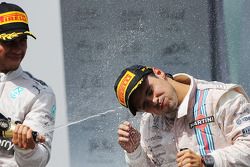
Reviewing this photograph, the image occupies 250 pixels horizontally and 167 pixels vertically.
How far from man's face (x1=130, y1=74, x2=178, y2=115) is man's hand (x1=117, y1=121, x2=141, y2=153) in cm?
12

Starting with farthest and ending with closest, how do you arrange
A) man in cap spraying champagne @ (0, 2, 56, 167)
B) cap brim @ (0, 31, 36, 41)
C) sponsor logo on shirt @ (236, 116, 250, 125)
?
cap brim @ (0, 31, 36, 41)
man in cap spraying champagne @ (0, 2, 56, 167)
sponsor logo on shirt @ (236, 116, 250, 125)

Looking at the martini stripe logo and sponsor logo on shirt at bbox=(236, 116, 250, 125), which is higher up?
sponsor logo on shirt at bbox=(236, 116, 250, 125)

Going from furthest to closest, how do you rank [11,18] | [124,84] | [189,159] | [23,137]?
[11,18]
[23,137]
[124,84]
[189,159]

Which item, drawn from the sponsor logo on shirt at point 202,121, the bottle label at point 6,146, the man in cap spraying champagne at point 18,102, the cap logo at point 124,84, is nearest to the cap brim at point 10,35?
the man in cap spraying champagne at point 18,102

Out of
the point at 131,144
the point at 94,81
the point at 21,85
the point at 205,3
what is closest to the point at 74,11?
the point at 94,81

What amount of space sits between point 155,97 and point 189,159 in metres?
0.29

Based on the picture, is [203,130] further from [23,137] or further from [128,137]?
[23,137]

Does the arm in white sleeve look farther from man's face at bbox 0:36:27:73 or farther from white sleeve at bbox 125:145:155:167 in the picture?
man's face at bbox 0:36:27:73

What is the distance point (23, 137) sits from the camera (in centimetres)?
299

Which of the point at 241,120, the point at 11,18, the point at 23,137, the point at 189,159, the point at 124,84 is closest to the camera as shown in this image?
the point at 189,159

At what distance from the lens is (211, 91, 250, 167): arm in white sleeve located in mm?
2727

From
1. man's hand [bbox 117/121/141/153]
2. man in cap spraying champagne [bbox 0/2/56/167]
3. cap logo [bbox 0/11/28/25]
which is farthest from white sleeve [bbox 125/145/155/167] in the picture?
cap logo [bbox 0/11/28/25]

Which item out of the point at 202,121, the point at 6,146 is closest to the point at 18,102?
the point at 6,146

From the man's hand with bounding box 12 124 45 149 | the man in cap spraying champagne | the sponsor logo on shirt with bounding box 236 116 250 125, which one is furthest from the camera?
the man in cap spraying champagne
